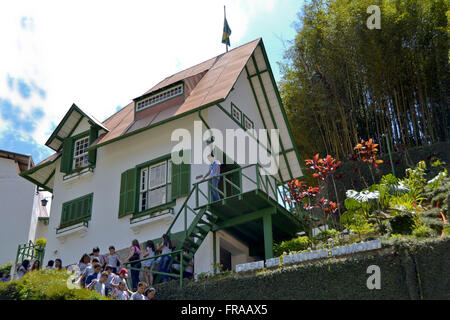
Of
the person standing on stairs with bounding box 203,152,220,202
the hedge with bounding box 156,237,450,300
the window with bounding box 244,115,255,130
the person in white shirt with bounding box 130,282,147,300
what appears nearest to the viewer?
the hedge with bounding box 156,237,450,300

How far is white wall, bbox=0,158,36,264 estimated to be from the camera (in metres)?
26.3

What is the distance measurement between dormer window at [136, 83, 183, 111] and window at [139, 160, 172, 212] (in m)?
2.50

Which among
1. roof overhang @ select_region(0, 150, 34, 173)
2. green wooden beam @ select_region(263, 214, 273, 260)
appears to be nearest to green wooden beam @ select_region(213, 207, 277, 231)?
green wooden beam @ select_region(263, 214, 273, 260)

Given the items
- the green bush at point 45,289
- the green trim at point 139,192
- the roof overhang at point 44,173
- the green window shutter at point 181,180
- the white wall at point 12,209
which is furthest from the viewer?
the white wall at point 12,209

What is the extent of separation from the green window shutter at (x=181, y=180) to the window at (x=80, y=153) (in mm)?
4360

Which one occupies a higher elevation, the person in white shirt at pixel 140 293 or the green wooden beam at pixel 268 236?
the green wooden beam at pixel 268 236

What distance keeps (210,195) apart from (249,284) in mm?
3469

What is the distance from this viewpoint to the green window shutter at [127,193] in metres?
17.2

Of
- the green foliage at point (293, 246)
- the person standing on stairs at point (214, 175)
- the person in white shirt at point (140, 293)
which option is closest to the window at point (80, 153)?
the person standing on stairs at point (214, 175)

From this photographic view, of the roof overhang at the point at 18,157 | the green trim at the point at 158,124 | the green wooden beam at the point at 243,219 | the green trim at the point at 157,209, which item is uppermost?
the roof overhang at the point at 18,157

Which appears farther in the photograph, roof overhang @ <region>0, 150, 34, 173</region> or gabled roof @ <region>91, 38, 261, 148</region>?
roof overhang @ <region>0, 150, 34, 173</region>

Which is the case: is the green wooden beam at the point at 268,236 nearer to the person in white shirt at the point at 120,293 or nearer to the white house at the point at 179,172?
the white house at the point at 179,172

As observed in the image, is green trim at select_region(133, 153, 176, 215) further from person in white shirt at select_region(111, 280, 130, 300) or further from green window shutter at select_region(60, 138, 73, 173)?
person in white shirt at select_region(111, 280, 130, 300)

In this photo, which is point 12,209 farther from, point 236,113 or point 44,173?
point 236,113
